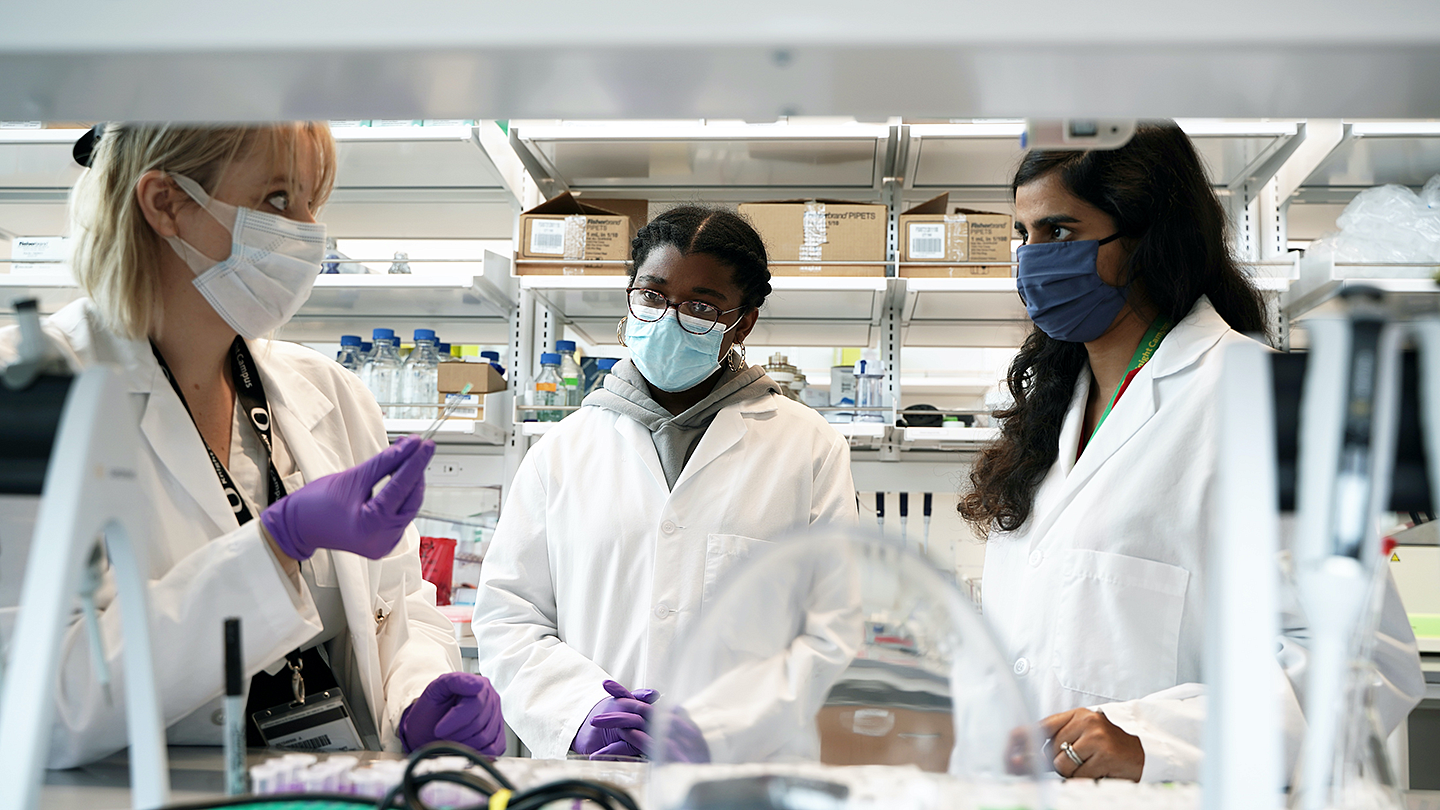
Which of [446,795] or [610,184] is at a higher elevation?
[610,184]

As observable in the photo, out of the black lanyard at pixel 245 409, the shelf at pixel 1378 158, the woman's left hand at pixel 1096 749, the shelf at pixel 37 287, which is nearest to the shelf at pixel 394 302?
the shelf at pixel 37 287

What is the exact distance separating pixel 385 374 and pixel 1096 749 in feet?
7.58

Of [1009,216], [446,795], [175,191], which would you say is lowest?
[446,795]

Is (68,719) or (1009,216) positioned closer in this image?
(68,719)

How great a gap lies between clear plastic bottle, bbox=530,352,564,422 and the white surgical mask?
1482 millimetres

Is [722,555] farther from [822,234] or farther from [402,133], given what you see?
[402,133]

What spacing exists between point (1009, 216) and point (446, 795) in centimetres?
231

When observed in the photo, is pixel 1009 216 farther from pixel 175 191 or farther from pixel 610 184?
pixel 175 191

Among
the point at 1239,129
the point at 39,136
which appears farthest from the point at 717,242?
the point at 39,136

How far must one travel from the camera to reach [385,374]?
9.09 ft

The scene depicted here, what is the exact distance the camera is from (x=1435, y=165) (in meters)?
2.61

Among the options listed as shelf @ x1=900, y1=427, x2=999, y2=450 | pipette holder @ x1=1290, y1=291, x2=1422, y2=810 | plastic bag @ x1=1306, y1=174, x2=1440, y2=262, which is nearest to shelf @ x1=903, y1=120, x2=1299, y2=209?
plastic bag @ x1=1306, y1=174, x2=1440, y2=262

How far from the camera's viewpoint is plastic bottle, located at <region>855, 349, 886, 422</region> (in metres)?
2.69

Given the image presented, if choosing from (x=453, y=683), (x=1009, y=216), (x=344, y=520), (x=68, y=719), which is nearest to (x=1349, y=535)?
(x=344, y=520)
